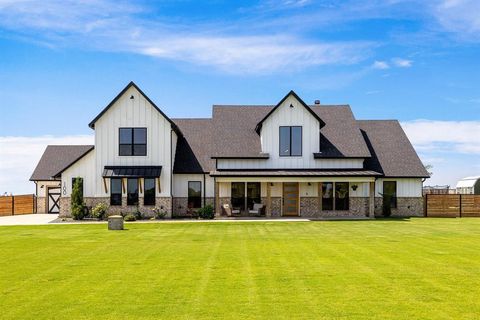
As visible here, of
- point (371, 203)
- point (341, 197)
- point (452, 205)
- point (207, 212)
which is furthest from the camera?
point (452, 205)

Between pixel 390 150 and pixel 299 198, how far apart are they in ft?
28.9

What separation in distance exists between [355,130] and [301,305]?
28973 millimetres

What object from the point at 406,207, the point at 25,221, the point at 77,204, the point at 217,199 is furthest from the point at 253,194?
the point at 25,221

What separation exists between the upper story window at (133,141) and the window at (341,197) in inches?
520

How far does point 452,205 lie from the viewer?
3850 cm

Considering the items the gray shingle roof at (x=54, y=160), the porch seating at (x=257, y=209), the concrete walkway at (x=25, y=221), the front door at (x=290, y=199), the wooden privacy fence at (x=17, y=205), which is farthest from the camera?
the gray shingle roof at (x=54, y=160)

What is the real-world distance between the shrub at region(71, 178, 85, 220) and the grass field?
1196cm

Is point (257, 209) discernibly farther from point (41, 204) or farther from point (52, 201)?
point (41, 204)

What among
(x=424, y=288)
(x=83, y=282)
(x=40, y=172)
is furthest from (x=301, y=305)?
(x=40, y=172)

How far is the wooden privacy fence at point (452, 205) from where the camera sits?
3816 cm

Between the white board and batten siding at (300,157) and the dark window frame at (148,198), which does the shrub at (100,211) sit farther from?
the white board and batten siding at (300,157)

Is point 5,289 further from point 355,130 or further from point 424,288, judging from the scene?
point 355,130

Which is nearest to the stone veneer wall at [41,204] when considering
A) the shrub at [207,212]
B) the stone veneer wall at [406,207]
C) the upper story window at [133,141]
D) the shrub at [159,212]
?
the upper story window at [133,141]

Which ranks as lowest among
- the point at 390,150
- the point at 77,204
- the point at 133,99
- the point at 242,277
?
the point at 242,277
